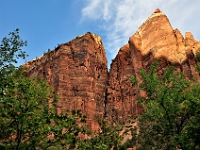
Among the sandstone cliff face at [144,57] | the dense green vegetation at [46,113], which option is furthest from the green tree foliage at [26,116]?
the sandstone cliff face at [144,57]

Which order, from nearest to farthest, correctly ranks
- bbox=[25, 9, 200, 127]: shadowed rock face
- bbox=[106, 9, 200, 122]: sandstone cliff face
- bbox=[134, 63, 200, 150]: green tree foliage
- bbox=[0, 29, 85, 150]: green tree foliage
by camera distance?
bbox=[0, 29, 85, 150]: green tree foliage, bbox=[134, 63, 200, 150]: green tree foliage, bbox=[106, 9, 200, 122]: sandstone cliff face, bbox=[25, 9, 200, 127]: shadowed rock face

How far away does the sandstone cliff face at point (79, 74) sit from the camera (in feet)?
191

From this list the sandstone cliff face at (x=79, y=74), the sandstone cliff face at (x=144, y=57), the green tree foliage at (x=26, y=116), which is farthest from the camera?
the sandstone cliff face at (x=79, y=74)

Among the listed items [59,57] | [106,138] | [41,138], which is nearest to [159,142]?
[106,138]

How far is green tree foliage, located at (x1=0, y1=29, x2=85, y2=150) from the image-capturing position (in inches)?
331

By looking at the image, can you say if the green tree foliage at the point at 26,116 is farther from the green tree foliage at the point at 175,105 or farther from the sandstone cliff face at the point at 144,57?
the sandstone cliff face at the point at 144,57

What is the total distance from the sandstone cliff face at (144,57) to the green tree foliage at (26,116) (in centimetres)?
4500

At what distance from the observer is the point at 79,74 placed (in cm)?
6175

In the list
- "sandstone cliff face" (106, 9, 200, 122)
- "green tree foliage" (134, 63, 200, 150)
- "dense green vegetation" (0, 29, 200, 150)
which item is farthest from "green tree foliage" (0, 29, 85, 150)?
"sandstone cliff face" (106, 9, 200, 122)

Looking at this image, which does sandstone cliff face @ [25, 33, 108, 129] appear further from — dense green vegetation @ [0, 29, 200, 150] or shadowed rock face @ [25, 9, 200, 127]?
dense green vegetation @ [0, 29, 200, 150]

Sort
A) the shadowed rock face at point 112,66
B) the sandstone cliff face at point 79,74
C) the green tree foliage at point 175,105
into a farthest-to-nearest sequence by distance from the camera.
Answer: the sandstone cliff face at point 79,74 → the shadowed rock face at point 112,66 → the green tree foliage at point 175,105

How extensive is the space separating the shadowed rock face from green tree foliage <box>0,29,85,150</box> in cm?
4540

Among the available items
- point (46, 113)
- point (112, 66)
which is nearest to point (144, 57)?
point (112, 66)

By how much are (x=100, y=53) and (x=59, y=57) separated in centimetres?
1231
